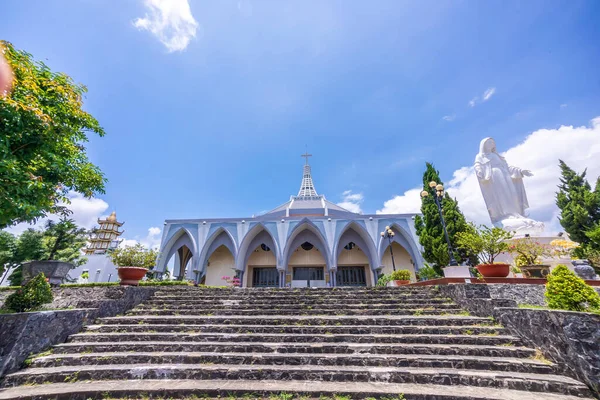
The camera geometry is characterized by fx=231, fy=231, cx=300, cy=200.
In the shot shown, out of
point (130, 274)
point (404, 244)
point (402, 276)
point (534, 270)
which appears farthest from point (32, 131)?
point (404, 244)

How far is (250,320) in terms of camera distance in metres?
5.24

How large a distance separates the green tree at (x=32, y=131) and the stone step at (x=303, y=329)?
116 inches

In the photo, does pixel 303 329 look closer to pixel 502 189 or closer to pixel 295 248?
pixel 502 189

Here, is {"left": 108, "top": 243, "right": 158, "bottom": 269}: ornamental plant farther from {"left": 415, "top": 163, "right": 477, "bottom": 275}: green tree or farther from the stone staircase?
{"left": 415, "top": 163, "right": 477, "bottom": 275}: green tree

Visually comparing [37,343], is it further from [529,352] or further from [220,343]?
[529,352]

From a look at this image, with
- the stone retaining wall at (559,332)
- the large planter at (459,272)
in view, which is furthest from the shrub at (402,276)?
the stone retaining wall at (559,332)

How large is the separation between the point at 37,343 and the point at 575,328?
27.6ft

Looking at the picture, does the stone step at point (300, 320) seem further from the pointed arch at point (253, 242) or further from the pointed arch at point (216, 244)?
the pointed arch at point (216, 244)

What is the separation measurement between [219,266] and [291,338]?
1954cm

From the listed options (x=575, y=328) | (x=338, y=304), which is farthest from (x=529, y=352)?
(x=338, y=304)

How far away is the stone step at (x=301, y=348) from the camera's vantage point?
378 cm

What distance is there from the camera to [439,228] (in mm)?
12227

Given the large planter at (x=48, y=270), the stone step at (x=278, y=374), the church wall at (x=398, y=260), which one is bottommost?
the stone step at (x=278, y=374)

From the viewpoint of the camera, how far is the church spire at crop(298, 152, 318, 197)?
37894 millimetres
